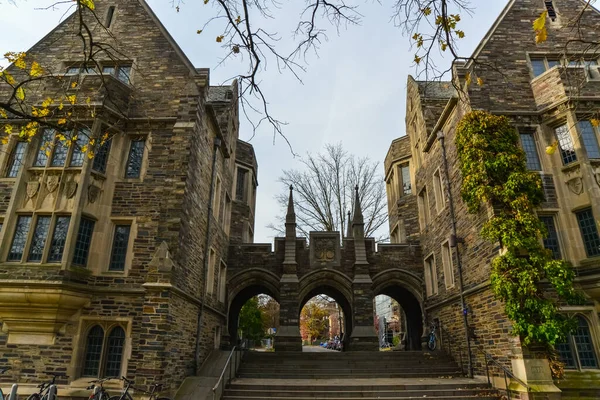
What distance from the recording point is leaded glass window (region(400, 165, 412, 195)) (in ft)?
69.8

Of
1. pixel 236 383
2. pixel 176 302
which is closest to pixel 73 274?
pixel 176 302

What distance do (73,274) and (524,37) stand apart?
17.3 meters

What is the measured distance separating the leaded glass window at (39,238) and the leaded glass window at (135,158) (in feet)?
8.72

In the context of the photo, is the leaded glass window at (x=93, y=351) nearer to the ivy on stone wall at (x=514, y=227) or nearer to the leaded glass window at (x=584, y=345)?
the ivy on stone wall at (x=514, y=227)

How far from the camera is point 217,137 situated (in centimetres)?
1617

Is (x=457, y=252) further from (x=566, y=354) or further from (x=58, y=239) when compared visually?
(x=58, y=239)

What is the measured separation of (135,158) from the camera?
1266 centimetres

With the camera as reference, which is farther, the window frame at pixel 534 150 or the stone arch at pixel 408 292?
the stone arch at pixel 408 292

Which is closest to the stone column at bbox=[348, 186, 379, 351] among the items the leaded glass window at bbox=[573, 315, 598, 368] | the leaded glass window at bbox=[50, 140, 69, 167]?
the leaded glass window at bbox=[573, 315, 598, 368]

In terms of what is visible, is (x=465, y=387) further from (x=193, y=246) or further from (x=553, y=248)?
(x=193, y=246)

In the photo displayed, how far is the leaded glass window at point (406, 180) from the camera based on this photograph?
2128cm

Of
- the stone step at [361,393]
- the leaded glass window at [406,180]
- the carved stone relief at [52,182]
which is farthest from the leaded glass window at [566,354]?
the carved stone relief at [52,182]

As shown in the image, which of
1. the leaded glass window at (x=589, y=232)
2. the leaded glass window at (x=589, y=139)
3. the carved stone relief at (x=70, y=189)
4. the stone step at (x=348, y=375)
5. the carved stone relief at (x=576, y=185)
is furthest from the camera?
the stone step at (x=348, y=375)

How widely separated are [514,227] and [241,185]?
15484 mm
